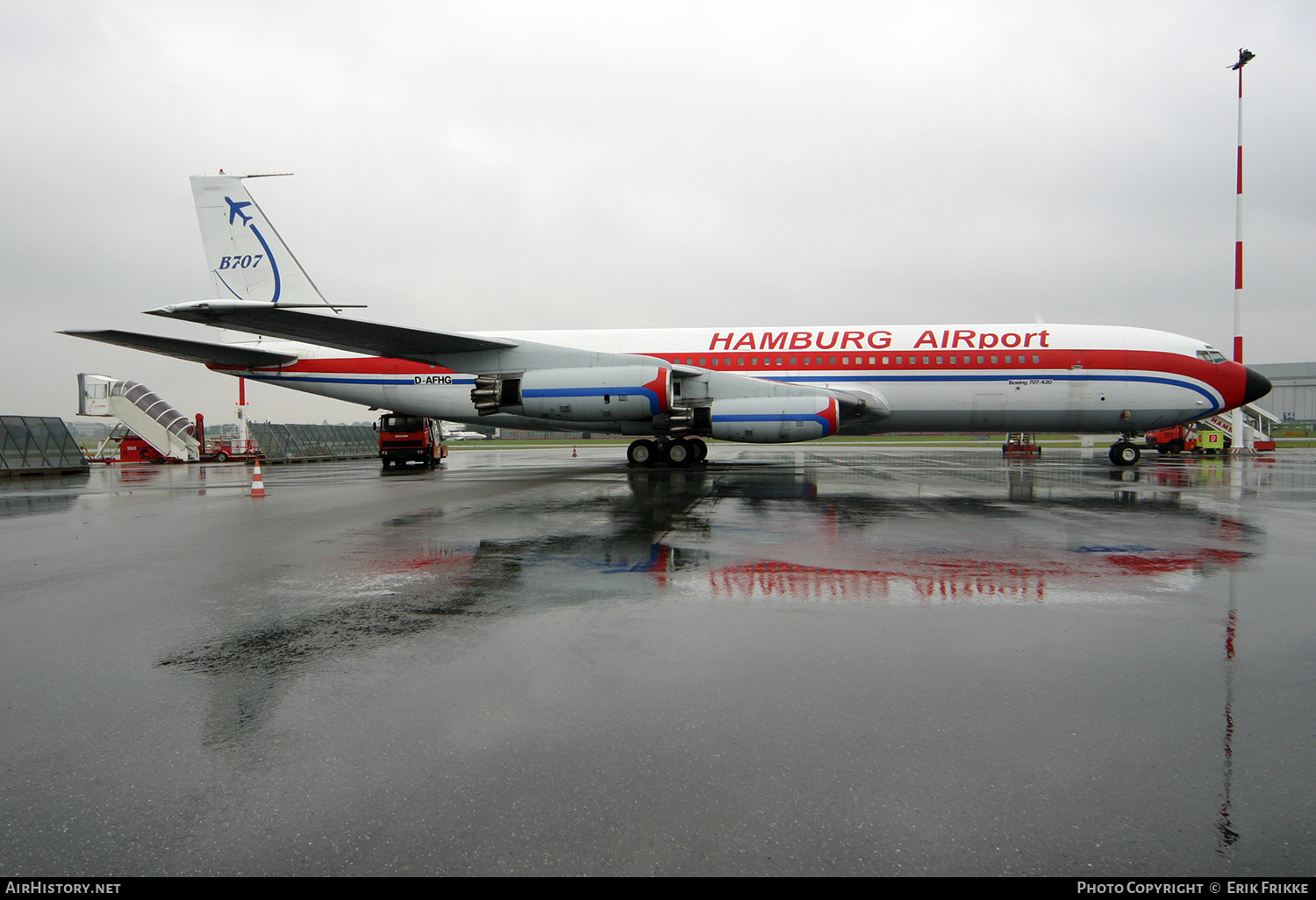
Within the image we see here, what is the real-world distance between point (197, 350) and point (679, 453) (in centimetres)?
1257

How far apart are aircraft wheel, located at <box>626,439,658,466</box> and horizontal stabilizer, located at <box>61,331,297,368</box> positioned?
9734 millimetres

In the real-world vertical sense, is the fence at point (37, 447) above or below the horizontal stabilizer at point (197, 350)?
below

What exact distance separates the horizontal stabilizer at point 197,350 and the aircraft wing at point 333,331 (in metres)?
2.15

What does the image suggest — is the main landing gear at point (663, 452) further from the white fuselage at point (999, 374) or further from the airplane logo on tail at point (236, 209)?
the airplane logo on tail at point (236, 209)

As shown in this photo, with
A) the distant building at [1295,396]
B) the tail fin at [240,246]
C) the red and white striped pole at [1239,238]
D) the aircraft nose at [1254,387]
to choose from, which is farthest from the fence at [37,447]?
the distant building at [1295,396]

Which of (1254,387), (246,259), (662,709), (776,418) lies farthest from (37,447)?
(1254,387)

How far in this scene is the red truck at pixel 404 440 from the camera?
21.7 meters

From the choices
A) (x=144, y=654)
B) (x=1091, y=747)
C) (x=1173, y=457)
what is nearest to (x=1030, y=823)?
(x=1091, y=747)

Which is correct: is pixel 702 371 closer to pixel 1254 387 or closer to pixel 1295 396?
pixel 1254 387

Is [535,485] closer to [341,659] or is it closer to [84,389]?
[341,659]

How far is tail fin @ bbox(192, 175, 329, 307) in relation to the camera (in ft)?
56.7

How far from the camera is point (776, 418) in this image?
14.3 m
